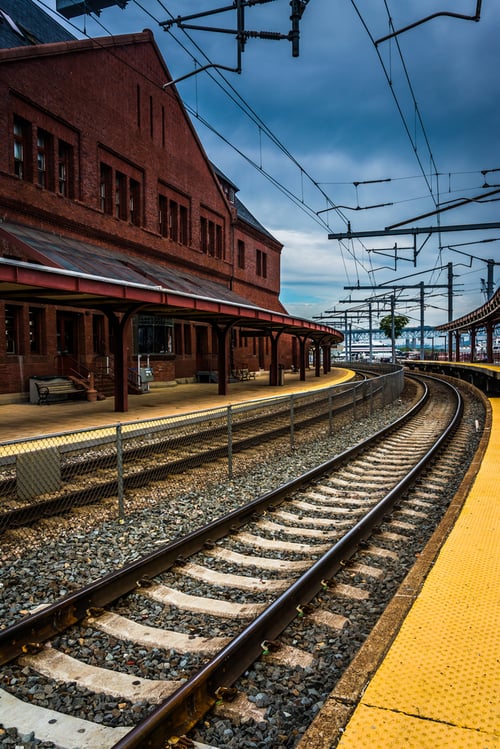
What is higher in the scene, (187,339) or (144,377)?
(187,339)

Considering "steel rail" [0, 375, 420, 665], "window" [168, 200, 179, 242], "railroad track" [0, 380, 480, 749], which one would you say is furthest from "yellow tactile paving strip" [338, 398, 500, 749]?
"window" [168, 200, 179, 242]

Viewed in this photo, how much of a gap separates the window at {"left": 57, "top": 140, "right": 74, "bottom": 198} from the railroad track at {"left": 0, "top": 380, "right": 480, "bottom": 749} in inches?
718

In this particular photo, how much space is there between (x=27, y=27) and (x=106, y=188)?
8004 mm

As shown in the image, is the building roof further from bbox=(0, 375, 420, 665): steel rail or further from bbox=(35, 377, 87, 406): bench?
bbox=(0, 375, 420, 665): steel rail

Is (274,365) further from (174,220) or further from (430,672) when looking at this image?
(430,672)

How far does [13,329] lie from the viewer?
18.9 metres

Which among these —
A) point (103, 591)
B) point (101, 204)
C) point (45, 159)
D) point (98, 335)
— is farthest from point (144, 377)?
point (103, 591)

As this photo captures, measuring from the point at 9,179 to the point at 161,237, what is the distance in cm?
1024

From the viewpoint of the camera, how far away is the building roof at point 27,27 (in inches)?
824

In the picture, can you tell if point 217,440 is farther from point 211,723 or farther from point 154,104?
point 154,104

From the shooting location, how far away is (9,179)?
18.0m

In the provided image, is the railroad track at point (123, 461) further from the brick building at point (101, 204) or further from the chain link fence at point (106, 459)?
the brick building at point (101, 204)

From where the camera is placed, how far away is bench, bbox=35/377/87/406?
18.5 meters

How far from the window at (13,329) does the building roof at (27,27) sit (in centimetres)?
1034
